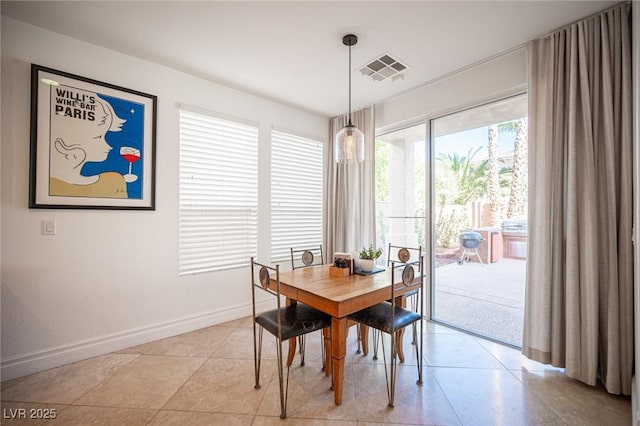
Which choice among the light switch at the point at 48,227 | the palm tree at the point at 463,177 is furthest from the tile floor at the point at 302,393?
the palm tree at the point at 463,177

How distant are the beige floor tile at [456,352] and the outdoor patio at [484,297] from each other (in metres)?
0.29

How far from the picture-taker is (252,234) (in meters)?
3.45

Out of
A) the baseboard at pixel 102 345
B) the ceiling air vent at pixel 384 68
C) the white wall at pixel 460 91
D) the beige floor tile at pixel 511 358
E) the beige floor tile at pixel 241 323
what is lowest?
the beige floor tile at pixel 241 323

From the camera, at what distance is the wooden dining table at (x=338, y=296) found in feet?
5.65

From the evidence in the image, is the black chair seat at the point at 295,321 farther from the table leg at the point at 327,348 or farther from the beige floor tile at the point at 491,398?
the beige floor tile at the point at 491,398

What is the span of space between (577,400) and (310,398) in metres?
1.81

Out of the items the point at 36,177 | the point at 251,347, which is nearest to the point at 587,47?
the point at 251,347

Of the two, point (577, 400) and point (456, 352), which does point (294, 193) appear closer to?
point (456, 352)

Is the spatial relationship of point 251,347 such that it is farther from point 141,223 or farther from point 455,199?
point 455,199

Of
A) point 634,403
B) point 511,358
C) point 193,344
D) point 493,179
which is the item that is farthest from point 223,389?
point 493,179

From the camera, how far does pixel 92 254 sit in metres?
2.40

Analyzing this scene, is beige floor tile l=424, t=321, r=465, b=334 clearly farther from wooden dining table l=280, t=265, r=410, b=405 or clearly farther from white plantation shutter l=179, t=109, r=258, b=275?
white plantation shutter l=179, t=109, r=258, b=275

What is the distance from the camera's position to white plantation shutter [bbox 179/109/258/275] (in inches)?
116

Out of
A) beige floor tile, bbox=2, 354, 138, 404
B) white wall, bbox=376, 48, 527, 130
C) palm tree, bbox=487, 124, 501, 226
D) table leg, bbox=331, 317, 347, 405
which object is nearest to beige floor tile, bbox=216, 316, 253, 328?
beige floor tile, bbox=2, 354, 138, 404
